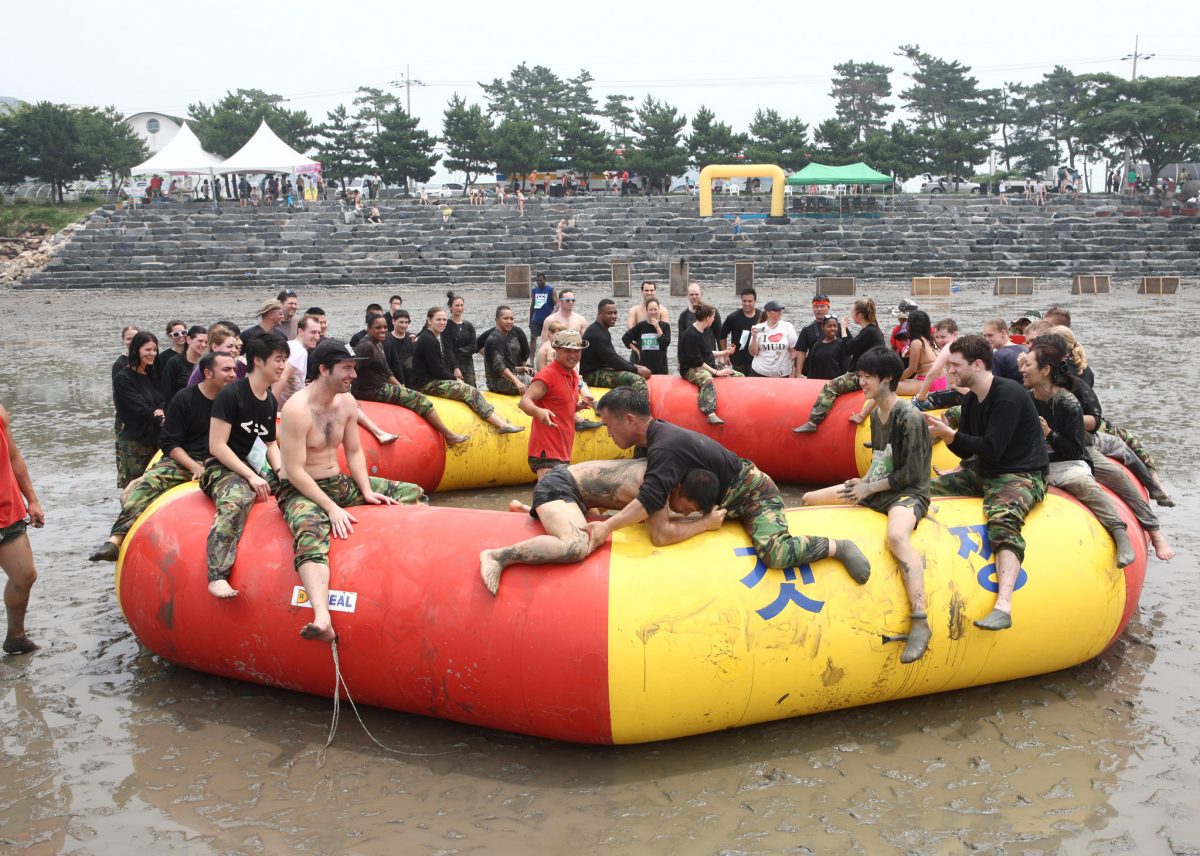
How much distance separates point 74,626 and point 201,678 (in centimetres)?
141

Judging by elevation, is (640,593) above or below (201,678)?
above

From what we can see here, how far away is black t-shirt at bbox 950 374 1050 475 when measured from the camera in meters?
6.33

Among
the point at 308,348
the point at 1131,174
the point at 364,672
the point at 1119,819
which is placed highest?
the point at 1131,174

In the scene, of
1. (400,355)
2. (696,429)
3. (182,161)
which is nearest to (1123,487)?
(696,429)

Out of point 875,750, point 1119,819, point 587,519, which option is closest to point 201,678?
point 587,519

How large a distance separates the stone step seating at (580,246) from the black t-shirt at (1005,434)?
29.8 m

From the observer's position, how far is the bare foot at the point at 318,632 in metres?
5.67

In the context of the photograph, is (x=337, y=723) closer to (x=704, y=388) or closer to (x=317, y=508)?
(x=317, y=508)

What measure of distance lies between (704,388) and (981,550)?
195 inches

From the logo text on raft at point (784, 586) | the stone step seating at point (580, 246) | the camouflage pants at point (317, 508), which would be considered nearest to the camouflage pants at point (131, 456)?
the camouflage pants at point (317, 508)

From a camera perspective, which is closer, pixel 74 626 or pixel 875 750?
pixel 875 750

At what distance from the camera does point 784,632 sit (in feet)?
18.3

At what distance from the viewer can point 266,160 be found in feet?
150

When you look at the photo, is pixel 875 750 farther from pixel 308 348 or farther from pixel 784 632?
pixel 308 348
